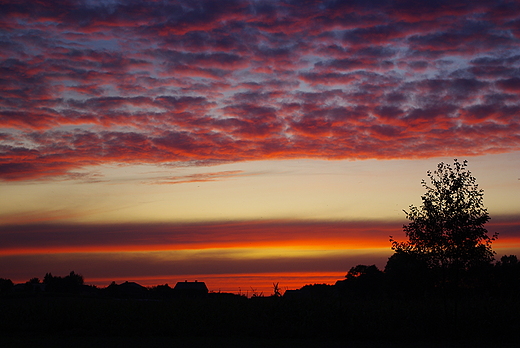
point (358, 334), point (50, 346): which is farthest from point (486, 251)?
point (50, 346)

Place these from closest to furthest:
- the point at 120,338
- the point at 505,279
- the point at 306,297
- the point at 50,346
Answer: the point at 50,346 → the point at 120,338 → the point at 306,297 → the point at 505,279

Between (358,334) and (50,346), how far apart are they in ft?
50.4

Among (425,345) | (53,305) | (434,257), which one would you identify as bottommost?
(425,345)

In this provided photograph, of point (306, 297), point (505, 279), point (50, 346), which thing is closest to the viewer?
point (50, 346)

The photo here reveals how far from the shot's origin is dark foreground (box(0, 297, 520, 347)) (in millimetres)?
23516

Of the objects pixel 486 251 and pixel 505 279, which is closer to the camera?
pixel 486 251

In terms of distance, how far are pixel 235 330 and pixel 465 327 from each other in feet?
40.8

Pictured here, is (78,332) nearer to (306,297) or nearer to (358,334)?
(306,297)

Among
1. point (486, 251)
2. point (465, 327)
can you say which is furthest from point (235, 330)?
point (486, 251)

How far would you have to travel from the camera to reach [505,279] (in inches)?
2190

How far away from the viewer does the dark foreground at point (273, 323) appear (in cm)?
2352

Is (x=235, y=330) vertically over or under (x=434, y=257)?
under

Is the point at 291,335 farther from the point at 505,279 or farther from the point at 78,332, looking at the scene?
the point at 505,279

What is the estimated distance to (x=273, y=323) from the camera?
2531cm
